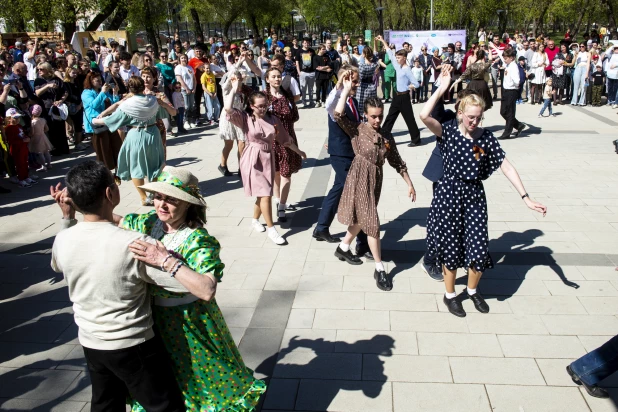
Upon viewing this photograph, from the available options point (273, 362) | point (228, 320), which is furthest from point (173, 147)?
point (273, 362)

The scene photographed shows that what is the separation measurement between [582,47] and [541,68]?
1.40 meters

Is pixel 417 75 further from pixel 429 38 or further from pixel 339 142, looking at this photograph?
pixel 339 142

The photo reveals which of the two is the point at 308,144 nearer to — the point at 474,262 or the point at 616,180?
the point at 616,180

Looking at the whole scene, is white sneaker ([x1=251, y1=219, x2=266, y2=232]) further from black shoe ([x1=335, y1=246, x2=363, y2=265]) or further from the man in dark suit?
black shoe ([x1=335, y1=246, x2=363, y2=265])

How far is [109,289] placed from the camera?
244 cm

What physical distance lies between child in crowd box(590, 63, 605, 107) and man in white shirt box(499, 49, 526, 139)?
504 cm

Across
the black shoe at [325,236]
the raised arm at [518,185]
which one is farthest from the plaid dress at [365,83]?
the raised arm at [518,185]

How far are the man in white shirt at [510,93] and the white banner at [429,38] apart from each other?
1080 centimetres

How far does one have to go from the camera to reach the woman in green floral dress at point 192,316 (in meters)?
2.61

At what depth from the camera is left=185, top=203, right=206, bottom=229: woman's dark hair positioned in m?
2.78

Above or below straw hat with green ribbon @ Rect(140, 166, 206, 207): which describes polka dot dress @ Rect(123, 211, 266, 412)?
below

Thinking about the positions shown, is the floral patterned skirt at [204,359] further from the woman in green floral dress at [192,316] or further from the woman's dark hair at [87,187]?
the woman's dark hair at [87,187]

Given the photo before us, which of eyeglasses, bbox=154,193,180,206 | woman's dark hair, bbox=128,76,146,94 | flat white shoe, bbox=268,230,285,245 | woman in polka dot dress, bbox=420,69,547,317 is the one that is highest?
woman's dark hair, bbox=128,76,146,94

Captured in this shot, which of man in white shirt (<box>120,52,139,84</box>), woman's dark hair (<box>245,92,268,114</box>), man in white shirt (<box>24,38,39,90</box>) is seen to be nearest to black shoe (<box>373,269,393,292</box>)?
woman's dark hair (<box>245,92,268,114</box>)
